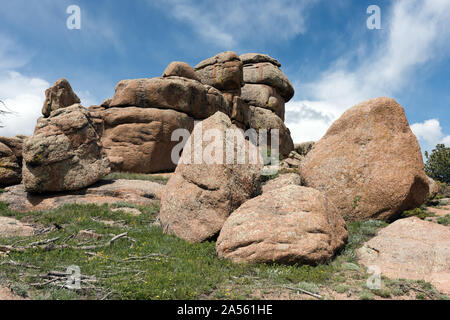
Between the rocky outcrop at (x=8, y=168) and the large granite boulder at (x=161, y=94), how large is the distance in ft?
33.0

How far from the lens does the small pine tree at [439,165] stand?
1708 inches

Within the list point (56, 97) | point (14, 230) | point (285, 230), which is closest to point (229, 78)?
point (56, 97)

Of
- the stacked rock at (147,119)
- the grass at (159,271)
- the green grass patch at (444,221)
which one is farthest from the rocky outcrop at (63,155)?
the green grass patch at (444,221)

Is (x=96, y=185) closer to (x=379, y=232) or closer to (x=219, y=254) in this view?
(x=219, y=254)

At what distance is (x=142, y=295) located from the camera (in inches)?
280

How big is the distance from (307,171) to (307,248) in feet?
21.3

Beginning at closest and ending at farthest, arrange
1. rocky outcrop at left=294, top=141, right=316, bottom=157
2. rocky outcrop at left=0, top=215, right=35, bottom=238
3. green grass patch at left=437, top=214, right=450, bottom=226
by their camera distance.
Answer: rocky outcrop at left=0, top=215, right=35, bottom=238 < green grass patch at left=437, top=214, right=450, bottom=226 < rocky outcrop at left=294, top=141, right=316, bottom=157

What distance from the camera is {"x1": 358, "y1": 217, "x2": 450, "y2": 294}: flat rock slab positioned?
29.9 feet

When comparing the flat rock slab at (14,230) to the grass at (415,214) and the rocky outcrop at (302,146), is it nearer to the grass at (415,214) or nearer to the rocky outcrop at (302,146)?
the grass at (415,214)

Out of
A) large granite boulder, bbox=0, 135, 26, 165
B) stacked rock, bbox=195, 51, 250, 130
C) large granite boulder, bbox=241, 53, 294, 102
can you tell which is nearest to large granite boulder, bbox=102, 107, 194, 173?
large granite boulder, bbox=0, 135, 26, 165

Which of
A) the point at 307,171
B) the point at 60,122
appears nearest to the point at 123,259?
the point at 307,171

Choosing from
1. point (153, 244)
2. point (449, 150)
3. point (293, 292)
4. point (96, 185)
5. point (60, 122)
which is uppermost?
point (449, 150)

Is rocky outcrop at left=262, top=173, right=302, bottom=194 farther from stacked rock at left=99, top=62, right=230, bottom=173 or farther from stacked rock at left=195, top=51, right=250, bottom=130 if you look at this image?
stacked rock at left=195, top=51, right=250, bottom=130

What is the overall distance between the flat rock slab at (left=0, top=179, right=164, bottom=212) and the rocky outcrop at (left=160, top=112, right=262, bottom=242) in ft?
18.9
